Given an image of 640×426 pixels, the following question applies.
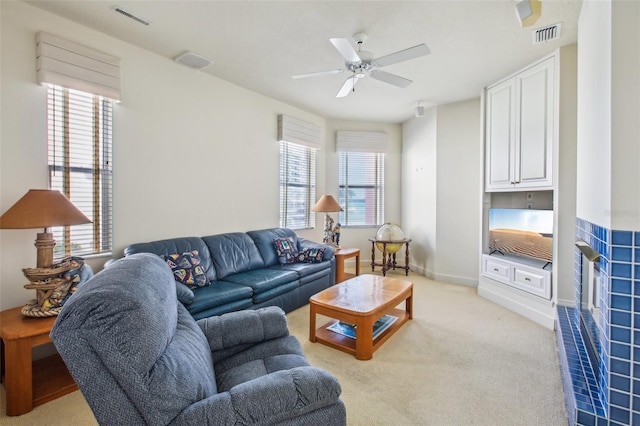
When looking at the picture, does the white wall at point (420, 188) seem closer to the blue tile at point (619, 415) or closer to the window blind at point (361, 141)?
the window blind at point (361, 141)

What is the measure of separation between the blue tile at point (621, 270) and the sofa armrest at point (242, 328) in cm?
181

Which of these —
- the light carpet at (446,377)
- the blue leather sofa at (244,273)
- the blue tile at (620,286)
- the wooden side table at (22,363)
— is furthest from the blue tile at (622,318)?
the wooden side table at (22,363)

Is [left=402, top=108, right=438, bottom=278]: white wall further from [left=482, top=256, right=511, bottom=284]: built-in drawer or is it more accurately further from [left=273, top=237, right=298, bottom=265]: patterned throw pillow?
[left=273, top=237, right=298, bottom=265]: patterned throw pillow

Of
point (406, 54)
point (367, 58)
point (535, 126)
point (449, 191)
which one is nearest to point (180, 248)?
point (367, 58)

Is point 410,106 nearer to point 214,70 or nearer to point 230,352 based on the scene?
point 214,70

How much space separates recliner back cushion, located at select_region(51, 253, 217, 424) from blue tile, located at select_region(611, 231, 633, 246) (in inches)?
80.1

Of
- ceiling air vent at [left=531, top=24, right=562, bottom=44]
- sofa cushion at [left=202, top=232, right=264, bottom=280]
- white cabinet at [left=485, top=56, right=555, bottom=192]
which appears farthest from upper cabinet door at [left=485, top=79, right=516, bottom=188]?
sofa cushion at [left=202, top=232, right=264, bottom=280]

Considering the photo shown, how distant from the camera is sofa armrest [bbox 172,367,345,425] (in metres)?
1.02

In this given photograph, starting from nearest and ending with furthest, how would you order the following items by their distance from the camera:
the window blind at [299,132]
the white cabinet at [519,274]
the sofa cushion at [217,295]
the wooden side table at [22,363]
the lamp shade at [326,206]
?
the wooden side table at [22,363]
the sofa cushion at [217,295]
the white cabinet at [519,274]
the window blind at [299,132]
the lamp shade at [326,206]

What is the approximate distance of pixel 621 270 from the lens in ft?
4.95

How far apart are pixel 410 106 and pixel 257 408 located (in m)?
4.75

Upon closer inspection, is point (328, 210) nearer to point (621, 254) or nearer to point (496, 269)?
point (496, 269)

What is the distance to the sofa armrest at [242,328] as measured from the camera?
170 cm

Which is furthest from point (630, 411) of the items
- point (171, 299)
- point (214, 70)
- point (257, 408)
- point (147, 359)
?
point (214, 70)
